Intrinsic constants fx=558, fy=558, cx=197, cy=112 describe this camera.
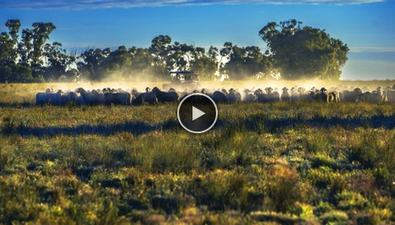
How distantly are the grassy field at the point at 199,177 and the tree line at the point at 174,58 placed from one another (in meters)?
65.8

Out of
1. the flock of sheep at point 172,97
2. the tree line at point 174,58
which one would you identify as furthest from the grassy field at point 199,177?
the tree line at point 174,58

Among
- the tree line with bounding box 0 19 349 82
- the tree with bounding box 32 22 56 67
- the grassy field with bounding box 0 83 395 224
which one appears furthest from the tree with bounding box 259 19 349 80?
the grassy field with bounding box 0 83 395 224

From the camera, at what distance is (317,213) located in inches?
308

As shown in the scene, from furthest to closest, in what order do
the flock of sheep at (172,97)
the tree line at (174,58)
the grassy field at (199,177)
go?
1. the tree line at (174,58)
2. the flock of sheep at (172,97)
3. the grassy field at (199,177)

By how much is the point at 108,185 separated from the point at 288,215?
311cm

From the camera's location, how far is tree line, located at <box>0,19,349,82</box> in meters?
81.3

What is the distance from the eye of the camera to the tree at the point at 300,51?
8138 centimetres

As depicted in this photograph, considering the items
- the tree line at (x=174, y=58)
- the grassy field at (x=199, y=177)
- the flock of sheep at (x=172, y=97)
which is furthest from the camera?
the tree line at (x=174, y=58)

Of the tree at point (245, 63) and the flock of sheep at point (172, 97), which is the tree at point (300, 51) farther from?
the flock of sheep at point (172, 97)

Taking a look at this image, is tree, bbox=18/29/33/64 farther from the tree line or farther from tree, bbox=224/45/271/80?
tree, bbox=224/45/271/80

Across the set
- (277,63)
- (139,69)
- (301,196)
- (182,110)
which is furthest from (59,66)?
(301,196)

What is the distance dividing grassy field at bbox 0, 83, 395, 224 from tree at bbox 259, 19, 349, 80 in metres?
67.0

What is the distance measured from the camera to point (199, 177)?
9.37m

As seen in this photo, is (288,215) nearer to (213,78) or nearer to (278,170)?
(278,170)
